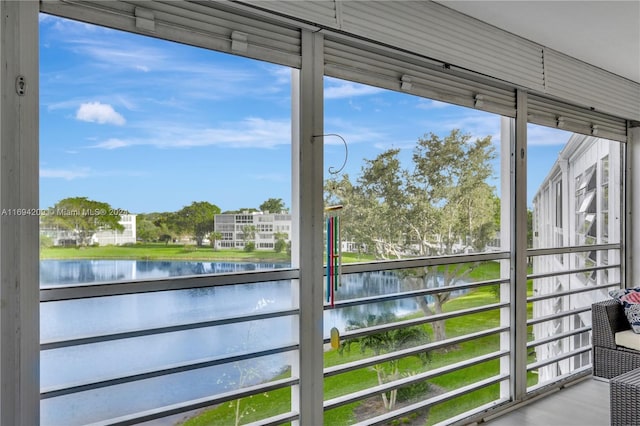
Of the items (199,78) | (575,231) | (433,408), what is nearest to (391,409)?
(433,408)

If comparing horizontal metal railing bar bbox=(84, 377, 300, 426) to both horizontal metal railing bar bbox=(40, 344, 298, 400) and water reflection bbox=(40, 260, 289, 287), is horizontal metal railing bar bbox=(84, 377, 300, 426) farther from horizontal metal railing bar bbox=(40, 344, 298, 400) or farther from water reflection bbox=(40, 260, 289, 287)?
water reflection bbox=(40, 260, 289, 287)

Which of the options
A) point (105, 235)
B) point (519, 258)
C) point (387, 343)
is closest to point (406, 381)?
point (387, 343)

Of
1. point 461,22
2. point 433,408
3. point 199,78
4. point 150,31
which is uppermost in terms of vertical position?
point 461,22

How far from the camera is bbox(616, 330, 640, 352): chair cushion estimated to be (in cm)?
363

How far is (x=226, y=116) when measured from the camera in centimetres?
220

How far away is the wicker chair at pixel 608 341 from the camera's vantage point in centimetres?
374

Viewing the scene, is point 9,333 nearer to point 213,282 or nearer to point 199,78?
point 213,282

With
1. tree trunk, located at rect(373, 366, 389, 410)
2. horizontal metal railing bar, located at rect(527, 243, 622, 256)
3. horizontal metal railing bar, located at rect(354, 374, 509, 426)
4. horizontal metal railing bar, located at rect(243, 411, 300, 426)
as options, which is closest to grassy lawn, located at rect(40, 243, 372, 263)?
horizontal metal railing bar, located at rect(243, 411, 300, 426)

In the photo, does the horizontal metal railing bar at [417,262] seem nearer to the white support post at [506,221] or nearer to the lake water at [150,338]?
the white support post at [506,221]

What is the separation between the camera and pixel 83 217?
6.03 feet

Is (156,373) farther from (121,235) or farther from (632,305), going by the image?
(632,305)

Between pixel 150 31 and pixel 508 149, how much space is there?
2.63 meters

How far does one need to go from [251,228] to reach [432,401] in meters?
1.69

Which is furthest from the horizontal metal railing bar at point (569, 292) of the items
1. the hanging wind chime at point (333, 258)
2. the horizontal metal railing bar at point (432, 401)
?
the hanging wind chime at point (333, 258)
